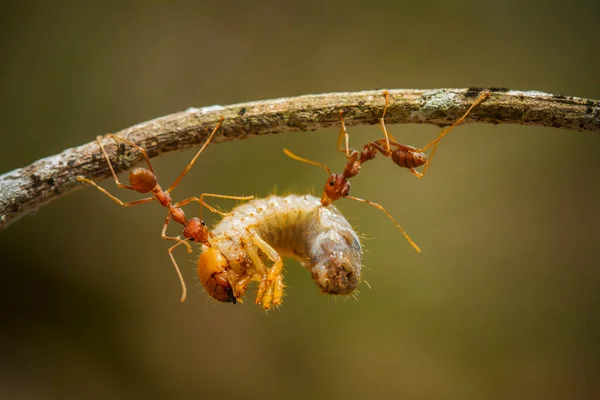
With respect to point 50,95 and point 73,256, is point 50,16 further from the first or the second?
point 73,256

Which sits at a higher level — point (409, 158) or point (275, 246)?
point (409, 158)

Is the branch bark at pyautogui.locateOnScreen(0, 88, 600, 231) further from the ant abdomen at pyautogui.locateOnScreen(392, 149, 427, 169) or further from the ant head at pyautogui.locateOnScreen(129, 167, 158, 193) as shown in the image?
the ant abdomen at pyautogui.locateOnScreen(392, 149, 427, 169)

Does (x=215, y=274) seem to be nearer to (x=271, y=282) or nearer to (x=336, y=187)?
(x=271, y=282)

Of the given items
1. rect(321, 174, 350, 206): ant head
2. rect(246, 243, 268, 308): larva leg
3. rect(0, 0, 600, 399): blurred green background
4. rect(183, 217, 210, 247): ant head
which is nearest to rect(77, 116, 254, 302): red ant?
rect(183, 217, 210, 247): ant head

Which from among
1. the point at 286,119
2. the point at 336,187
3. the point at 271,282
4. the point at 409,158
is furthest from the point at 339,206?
the point at 286,119

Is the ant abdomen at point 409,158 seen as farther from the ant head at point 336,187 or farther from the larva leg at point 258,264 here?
the larva leg at point 258,264

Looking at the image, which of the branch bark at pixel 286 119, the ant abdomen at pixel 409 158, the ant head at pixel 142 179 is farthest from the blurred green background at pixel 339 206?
the branch bark at pixel 286 119
